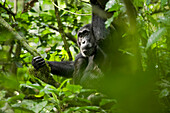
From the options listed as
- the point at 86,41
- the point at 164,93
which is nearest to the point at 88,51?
the point at 86,41

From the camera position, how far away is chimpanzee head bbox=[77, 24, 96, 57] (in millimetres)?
3936

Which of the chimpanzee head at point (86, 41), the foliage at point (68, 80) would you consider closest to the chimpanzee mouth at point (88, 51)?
the chimpanzee head at point (86, 41)

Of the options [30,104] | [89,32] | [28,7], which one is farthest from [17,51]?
[30,104]

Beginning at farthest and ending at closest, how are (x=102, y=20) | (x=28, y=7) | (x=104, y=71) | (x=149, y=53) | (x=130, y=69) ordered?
1. (x=28, y=7)
2. (x=104, y=71)
3. (x=102, y=20)
4. (x=149, y=53)
5. (x=130, y=69)

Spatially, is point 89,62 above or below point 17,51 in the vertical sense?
below

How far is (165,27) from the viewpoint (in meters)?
1.28

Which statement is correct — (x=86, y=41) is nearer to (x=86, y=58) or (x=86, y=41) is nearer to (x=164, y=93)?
(x=86, y=58)

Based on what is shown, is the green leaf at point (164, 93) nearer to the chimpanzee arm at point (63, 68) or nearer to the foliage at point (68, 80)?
the foliage at point (68, 80)

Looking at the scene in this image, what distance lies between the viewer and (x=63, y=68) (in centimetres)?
464

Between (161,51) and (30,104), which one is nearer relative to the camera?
(30,104)

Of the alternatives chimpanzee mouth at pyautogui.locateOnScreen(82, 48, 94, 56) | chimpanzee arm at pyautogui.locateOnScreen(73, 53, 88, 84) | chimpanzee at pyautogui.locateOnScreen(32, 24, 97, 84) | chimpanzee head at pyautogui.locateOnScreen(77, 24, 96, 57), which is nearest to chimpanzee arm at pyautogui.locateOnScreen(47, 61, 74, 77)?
chimpanzee at pyautogui.locateOnScreen(32, 24, 97, 84)

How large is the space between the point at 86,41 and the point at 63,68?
907 millimetres

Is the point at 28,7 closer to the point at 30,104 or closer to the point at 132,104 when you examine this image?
the point at 30,104

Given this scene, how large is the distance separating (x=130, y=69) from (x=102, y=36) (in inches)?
91.7
